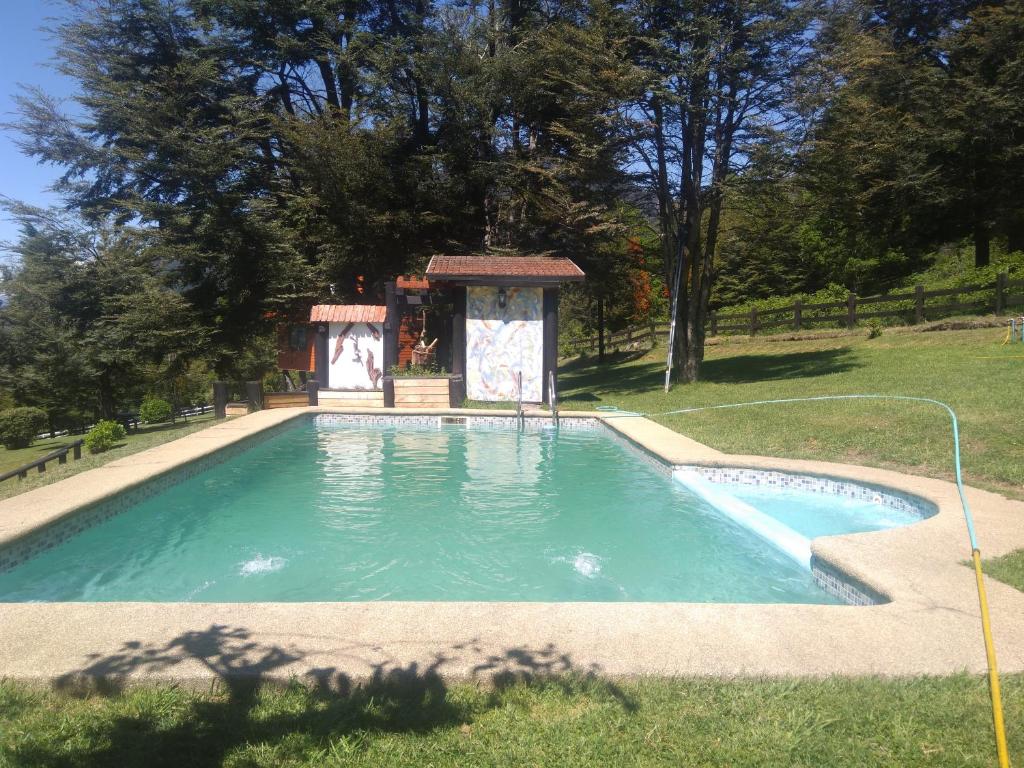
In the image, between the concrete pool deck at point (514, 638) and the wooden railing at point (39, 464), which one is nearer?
the concrete pool deck at point (514, 638)

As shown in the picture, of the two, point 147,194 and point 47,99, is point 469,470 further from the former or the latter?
point 47,99

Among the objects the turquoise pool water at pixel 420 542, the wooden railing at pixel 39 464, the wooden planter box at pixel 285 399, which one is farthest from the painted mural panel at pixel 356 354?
the turquoise pool water at pixel 420 542

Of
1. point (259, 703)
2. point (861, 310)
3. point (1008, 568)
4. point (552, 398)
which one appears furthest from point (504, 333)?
point (861, 310)

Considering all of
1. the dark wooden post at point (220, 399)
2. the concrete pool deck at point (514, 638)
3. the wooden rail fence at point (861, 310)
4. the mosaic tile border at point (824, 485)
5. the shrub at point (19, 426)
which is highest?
the wooden rail fence at point (861, 310)

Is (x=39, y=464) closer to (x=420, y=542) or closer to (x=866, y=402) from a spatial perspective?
(x=420, y=542)

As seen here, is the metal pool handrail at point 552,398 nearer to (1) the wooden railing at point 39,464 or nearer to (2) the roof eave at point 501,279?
(2) the roof eave at point 501,279

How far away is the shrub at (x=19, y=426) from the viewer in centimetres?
2552

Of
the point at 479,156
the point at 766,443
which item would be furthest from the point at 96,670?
the point at 479,156

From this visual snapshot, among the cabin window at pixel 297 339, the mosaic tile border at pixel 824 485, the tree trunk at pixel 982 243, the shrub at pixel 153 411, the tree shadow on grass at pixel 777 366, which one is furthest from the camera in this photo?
the tree trunk at pixel 982 243

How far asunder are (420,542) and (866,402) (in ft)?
29.0

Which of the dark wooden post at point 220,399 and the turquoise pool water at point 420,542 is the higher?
the dark wooden post at point 220,399

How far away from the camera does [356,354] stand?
17438 millimetres

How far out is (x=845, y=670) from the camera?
3303 mm

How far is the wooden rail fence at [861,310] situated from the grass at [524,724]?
21.7 metres
